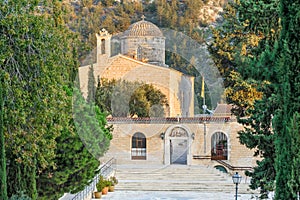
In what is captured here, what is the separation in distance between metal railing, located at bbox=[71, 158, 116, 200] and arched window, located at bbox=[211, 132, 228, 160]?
4483mm

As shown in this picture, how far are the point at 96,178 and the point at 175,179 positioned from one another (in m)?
4.03

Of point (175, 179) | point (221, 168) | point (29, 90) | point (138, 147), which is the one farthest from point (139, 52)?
point (29, 90)

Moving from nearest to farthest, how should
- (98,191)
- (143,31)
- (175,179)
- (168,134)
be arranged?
1. (98,191)
2. (175,179)
3. (168,134)
4. (143,31)

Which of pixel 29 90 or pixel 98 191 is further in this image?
pixel 98 191

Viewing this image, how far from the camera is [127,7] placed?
57.8m

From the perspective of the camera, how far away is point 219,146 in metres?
23.3

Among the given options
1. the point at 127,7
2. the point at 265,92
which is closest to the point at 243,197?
the point at 265,92

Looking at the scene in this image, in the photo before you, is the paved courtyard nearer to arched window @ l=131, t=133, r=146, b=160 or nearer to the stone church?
the stone church

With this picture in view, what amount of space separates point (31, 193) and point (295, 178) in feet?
16.6

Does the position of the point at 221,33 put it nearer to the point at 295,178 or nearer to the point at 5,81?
the point at 5,81

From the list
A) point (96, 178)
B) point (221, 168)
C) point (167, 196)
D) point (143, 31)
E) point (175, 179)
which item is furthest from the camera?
point (143, 31)

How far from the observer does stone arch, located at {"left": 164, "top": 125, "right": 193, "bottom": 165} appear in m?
23.3

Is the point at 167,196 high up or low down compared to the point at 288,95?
down

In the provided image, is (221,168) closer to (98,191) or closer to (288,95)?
(98,191)
